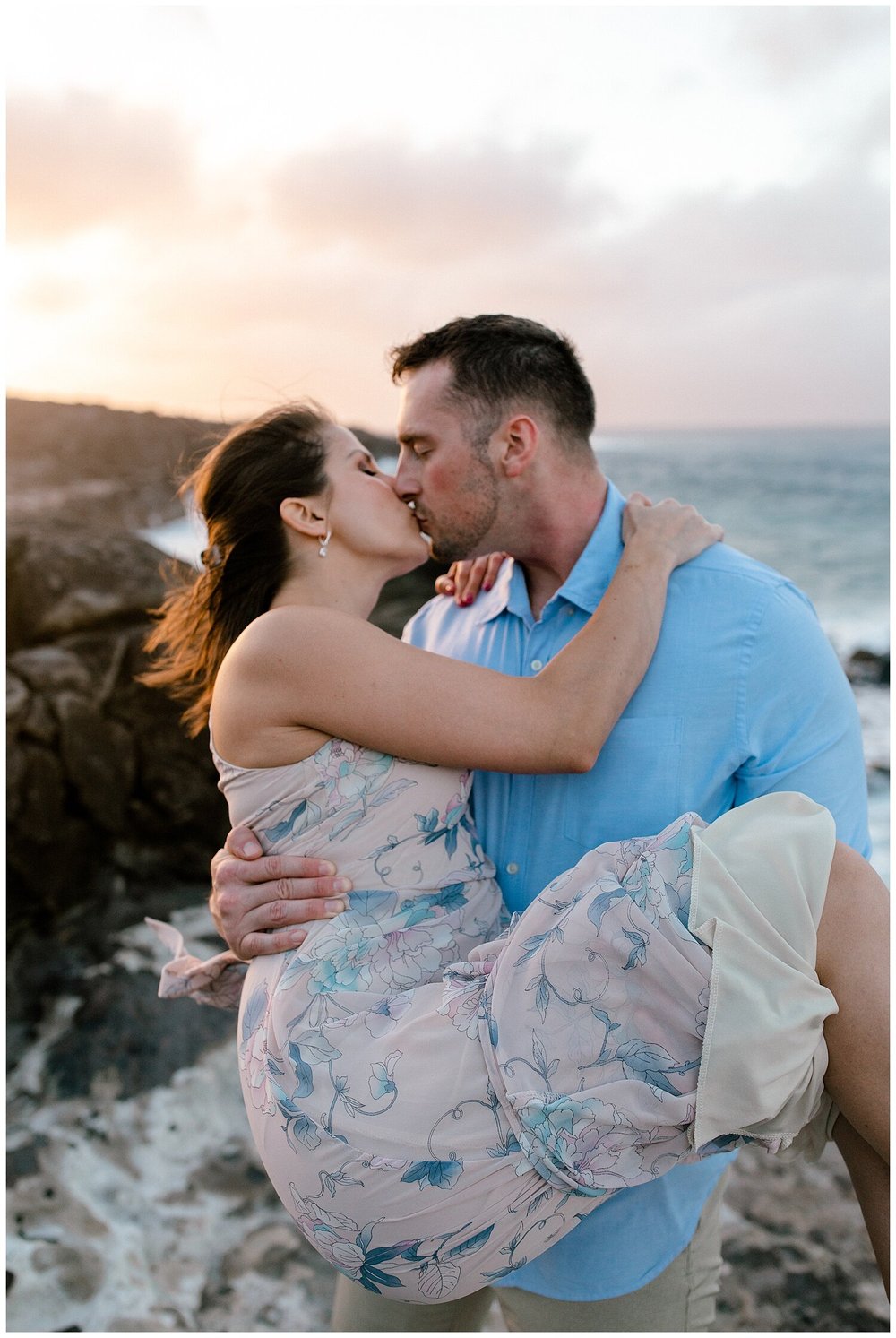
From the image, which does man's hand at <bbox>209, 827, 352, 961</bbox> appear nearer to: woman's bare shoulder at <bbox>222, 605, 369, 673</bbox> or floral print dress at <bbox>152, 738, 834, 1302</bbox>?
floral print dress at <bbox>152, 738, 834, 1302</bbox>

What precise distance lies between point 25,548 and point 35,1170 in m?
2.90

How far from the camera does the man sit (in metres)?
1.92

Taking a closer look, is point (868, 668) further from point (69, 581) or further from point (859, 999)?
point (859, 999)

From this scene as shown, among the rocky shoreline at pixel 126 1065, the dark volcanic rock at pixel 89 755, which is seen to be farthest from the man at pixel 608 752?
the dark volcanic rock at pixel 89 755

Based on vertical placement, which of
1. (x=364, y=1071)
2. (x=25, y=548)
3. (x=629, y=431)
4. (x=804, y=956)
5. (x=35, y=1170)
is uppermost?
(x=629, y=431)

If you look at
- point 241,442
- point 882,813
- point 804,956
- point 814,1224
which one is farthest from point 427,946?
point 882,813

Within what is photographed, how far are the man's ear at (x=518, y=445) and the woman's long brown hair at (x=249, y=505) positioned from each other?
0.41 metres

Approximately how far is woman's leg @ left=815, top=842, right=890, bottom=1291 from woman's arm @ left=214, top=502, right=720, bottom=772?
1.71 feet

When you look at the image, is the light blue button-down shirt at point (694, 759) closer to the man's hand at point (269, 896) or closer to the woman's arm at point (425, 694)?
the woman's arm at point (425, 694)

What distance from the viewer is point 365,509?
87.9 inches

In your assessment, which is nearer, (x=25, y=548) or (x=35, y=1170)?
(x=35, y=1170)

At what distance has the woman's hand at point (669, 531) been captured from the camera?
6.87 ft

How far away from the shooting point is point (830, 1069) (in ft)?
4.93

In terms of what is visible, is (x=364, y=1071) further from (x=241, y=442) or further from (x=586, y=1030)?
(x=241, y=442)
